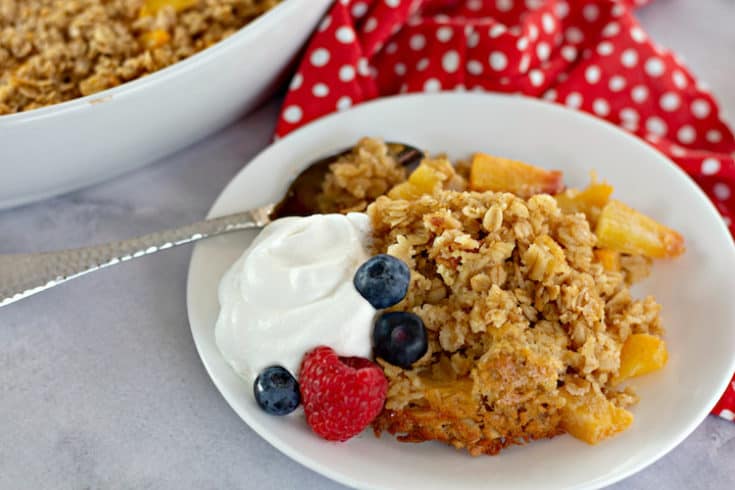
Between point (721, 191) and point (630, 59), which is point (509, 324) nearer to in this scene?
point (721, 191)

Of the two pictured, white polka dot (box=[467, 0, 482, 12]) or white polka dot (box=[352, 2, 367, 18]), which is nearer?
white polka dot (box=[352, 2, 367, 18])

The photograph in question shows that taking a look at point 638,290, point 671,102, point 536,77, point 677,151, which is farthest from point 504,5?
point 638,290

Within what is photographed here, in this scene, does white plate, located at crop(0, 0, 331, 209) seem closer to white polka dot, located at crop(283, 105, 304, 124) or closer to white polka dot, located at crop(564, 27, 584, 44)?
white polka dot, located at crop(283, 105, 304, 124)

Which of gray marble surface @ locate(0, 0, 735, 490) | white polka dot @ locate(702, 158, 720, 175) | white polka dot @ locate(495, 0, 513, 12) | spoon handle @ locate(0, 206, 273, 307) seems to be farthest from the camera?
white polka dot @ locate(495, 0, 513, 12)

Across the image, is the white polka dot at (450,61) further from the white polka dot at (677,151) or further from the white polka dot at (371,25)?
the white polka dot at (677,151)

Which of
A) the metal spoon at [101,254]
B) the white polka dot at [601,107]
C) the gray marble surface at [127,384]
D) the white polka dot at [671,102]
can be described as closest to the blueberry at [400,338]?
the gray marble surface at [127,384]

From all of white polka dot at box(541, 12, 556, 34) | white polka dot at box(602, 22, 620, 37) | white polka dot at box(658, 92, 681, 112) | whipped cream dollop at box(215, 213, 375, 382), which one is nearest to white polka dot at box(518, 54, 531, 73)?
white polka dot at box(541, 12, 556, 34)

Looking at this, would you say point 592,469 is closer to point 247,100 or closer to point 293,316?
point 293,316
